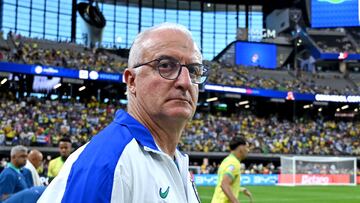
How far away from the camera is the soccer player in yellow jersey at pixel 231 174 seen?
7.64 meters

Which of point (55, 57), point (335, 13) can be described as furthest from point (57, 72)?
point (335, 13)

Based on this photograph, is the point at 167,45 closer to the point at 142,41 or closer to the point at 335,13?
the point at 142,41

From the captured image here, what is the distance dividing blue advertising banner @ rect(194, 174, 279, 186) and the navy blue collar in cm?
3251

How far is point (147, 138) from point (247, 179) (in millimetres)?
35268

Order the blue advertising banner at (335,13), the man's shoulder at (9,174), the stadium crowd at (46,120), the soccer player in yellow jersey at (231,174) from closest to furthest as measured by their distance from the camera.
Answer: the man's shoulder at (9,174) < the soccer player in yellow jersey at (231,174) < the blue advertising banner at (335,13) < the stadium crowd at (46,120)

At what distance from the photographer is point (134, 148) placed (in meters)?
1.92

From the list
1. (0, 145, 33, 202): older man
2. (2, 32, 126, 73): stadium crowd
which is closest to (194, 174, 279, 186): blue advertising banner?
(2, 32, 126, 73): stadium crowd

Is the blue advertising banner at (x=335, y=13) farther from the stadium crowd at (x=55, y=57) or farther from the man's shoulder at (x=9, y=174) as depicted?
the man's shoulder at (x=9, y=174)

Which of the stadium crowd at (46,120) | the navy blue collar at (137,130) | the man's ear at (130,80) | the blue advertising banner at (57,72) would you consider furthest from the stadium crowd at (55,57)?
the navy blue collar at (137,130)

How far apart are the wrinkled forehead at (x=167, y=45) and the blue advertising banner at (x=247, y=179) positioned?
32412 mm

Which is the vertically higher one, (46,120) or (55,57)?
(55,57)

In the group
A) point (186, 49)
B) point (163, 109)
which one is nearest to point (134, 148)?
point (163, 109)

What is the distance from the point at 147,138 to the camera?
2.04m

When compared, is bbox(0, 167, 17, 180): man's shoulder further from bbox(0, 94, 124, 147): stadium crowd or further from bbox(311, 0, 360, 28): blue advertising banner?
bbox(0, 94, 124, 147): stadium crowd
